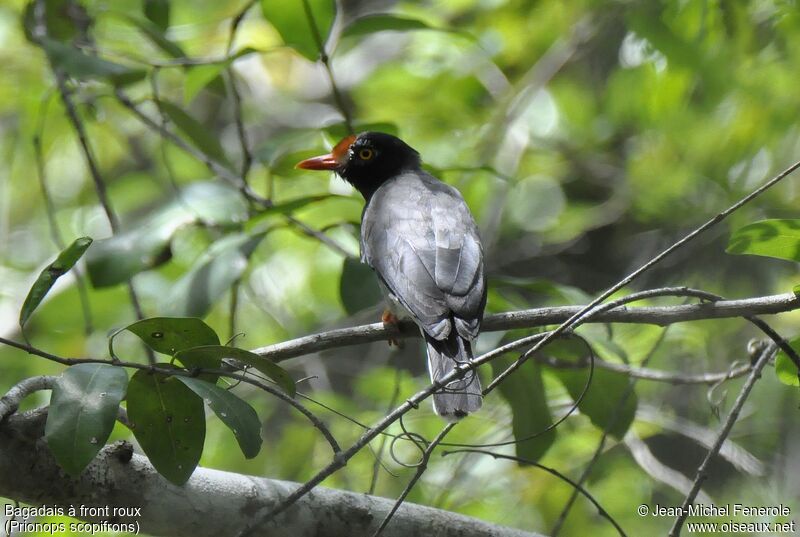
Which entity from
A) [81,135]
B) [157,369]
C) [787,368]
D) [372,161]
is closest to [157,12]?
[81,135]

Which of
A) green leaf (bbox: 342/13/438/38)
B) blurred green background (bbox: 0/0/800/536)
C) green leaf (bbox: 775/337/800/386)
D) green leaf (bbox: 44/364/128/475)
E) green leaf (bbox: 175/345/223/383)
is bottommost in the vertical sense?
blurred green background (bbox: 0/0/800/536)

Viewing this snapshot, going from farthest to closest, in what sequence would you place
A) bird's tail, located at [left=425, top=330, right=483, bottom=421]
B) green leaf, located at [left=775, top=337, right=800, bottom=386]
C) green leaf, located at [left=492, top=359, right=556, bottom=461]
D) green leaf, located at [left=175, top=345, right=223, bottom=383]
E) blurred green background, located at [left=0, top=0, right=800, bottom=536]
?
blurred green background, located at [left=0, top=0, right=800, bottom=536] < green leaf, located at [left=492, top=359, right=556, bottom=461] < bird's tail, located at [left=425, top=330, right=483, bottom=421] < green leaf, located at [left=775, top=337, right=800, bottom=386] < green leaf, located at [left=175, top=345, right=223, bottom=383]

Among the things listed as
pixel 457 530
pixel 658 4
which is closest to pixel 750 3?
pixel 658 4

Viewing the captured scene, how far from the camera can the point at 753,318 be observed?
2.46 metres

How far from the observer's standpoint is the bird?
2.89 meters

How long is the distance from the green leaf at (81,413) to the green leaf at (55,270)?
7.9 inches

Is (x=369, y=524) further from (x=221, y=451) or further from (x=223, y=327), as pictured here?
(x=223, y=327)

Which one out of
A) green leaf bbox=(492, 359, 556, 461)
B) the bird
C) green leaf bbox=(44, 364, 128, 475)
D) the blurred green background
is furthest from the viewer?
the blurred green background

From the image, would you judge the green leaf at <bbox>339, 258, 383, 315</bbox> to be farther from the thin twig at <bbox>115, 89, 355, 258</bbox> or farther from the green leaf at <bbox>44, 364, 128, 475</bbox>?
the green leaf at <bbox>44, 364, 128, 475</bbox>

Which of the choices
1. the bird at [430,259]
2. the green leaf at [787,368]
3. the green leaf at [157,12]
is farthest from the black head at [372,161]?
the green leaf at [787,368]

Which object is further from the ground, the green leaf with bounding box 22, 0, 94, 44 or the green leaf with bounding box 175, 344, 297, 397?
the green leaf with bounding box 22, 0, 94, 44

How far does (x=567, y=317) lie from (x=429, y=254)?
2.72 feet

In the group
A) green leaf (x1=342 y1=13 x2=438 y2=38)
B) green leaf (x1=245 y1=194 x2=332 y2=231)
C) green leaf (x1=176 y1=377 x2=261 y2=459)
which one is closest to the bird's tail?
green leaf (x1=176 y1=377 x2=261 y2=459)

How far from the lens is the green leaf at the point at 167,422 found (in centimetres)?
213
